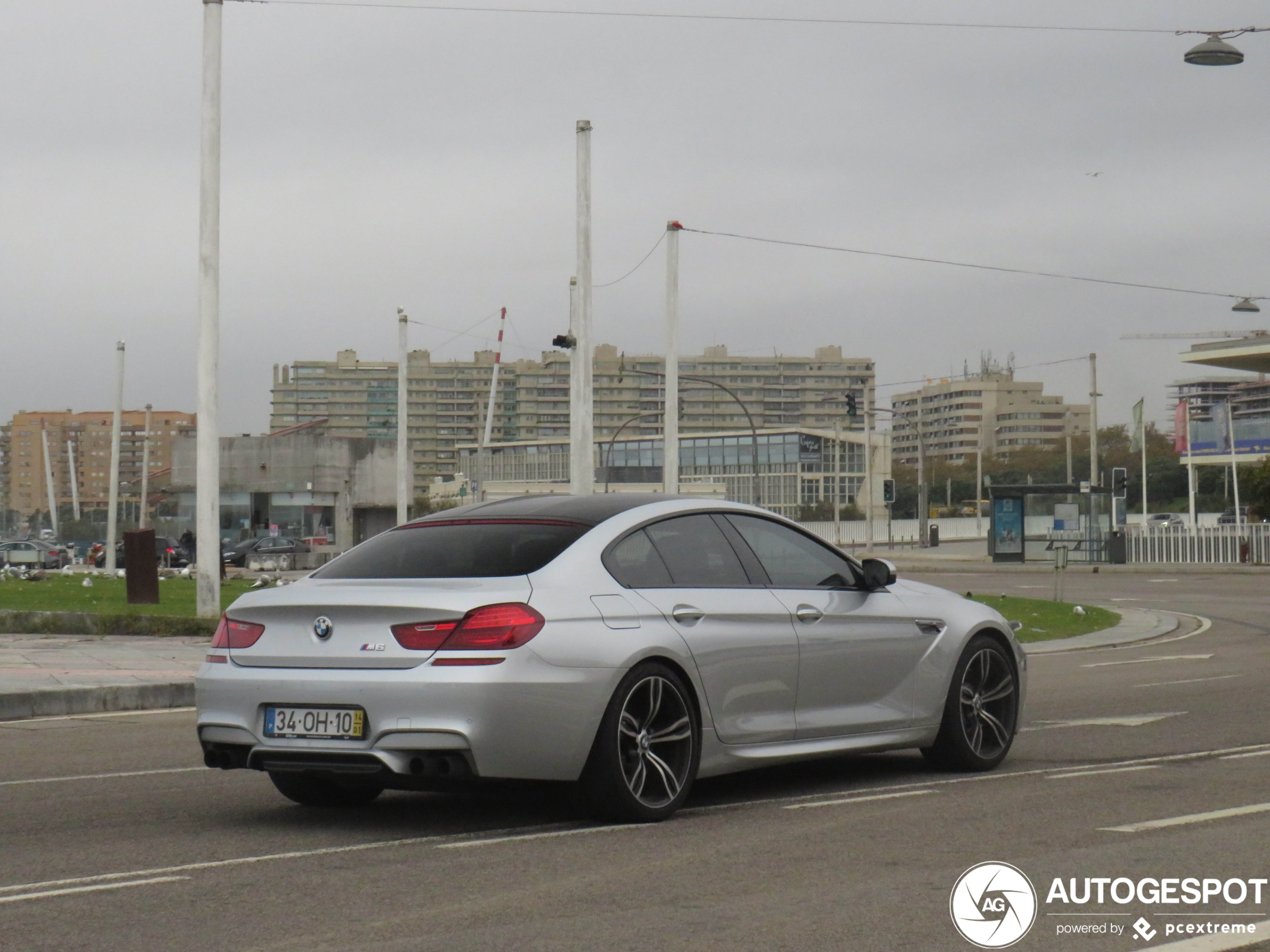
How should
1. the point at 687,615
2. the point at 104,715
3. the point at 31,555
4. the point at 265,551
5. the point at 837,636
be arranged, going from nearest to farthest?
the point at 687,615, the point at 837,636, the point at 104,715, the point at 31,555, the point at 265,551

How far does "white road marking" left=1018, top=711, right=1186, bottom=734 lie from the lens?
11266mm

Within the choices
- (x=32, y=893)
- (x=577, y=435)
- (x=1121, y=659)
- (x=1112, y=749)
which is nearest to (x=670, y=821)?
(x=32, y=893)

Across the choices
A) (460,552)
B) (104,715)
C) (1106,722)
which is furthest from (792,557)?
(104,715)

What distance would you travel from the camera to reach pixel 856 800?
7.75 metres

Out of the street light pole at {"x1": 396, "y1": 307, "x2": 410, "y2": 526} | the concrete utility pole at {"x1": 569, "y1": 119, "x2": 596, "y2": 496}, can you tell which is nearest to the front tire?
the concrete utility pole at {"x1": 569, "y1": 119, "x2": 596, "y2": 496}

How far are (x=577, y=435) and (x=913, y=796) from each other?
1877cm

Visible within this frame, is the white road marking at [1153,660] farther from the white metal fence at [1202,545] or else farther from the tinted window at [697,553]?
the white metal fence at [1202,545]

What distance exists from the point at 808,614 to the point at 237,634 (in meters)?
2.74

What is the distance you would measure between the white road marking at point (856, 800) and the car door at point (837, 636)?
1.10 feet

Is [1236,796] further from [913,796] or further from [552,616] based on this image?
[552,616]

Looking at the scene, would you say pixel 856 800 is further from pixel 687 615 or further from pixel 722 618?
pixel 687 615

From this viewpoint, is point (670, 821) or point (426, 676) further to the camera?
point (670, 821)

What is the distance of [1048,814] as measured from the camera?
7.28 m

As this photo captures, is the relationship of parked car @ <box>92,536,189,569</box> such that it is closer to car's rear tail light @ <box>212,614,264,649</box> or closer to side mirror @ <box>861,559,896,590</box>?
side mirror @ <box>861,559,896,590</box>
